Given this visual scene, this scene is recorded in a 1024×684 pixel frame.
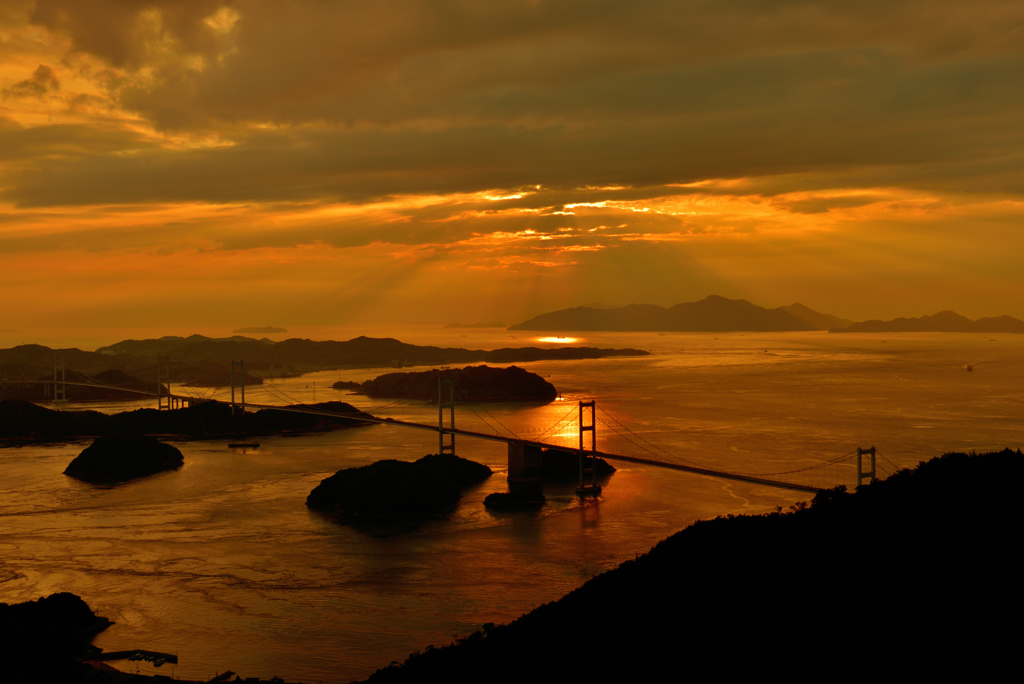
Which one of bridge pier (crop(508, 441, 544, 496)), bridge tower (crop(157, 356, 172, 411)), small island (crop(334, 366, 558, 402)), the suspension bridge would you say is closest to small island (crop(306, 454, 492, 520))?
bridge pier (crop(508, 441, 544, 496))

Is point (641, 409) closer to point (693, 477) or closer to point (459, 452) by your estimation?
point (459, 452)

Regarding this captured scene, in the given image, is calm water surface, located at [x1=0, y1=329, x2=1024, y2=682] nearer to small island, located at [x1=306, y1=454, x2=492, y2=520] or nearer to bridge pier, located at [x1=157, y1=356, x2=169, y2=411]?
small island, located at [x1=306, y1=454, x2=492, y2=520]

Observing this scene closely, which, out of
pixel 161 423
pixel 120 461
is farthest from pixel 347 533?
pixel 161 423

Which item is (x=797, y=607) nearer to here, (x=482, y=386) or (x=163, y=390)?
(x=482, y=386)

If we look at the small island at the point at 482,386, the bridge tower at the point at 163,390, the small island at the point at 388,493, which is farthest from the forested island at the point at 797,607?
the small island at the point at 482,386

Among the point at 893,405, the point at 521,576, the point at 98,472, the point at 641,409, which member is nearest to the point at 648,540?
the point at 521,576

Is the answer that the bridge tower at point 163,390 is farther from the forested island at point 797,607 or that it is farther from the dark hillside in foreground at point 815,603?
the dark hillside in foreground at point 815,603
